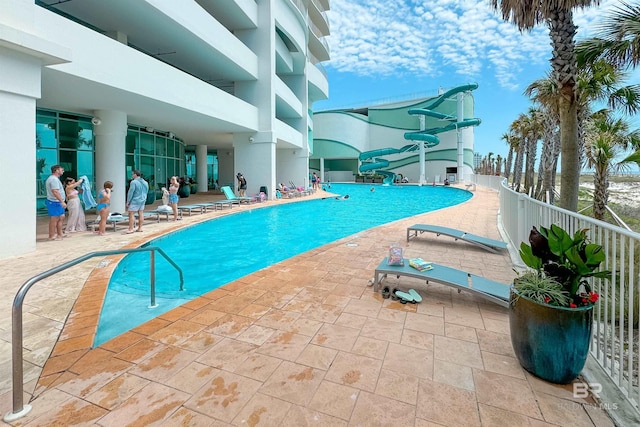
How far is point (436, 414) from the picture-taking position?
6.63 feet

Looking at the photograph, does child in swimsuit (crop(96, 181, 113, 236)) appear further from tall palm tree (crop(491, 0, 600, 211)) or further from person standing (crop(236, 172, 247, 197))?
tall palm tree (crop(491, 0, 600, 211))

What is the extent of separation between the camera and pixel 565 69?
6371 mm

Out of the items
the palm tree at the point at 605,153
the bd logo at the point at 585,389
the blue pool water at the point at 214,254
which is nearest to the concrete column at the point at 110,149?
the blue pool water at the point at 214,254

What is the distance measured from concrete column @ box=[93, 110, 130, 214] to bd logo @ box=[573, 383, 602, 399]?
12104mm

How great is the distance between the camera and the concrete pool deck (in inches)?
80.0

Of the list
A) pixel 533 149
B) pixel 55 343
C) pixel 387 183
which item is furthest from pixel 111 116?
pixel 387 183

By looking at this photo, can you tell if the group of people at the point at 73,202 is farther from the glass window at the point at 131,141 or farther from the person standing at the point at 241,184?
the person standing at the point at 241,184

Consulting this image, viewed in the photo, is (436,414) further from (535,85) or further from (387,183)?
(387,183)

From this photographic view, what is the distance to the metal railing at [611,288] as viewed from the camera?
2.08m

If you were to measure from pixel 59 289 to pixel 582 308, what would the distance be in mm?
5688

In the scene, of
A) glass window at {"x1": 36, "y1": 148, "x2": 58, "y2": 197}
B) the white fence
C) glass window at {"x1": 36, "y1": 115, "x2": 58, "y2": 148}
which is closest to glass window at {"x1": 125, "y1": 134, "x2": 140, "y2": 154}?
glass window at {"x1": 36, "y1": 115, "x2": 58, "y2": 148}

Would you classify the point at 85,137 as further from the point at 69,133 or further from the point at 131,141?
the point at 131,141

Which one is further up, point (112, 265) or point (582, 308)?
point (582, 308)

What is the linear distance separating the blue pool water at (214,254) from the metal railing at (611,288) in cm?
417
